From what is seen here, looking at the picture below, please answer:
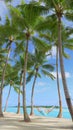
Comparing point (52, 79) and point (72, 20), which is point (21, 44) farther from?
point (52, 79)

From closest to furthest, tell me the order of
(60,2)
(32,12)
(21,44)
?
1. (60,2)
2. (32,12)
3. (21,44)

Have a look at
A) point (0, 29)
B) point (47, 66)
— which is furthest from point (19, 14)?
point (47, 66)

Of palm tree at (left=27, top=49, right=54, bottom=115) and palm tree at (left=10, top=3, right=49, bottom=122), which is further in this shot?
palm tree at (left=27, top=49, right=54, bottom=115)

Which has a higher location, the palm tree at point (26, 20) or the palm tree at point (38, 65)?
the palm tree at point (26, 20)

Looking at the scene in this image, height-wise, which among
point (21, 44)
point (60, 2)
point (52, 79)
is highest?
point (60, 2)

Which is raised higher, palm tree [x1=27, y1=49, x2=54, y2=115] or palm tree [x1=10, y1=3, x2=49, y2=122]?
palm tree [x1=10, y1=3, x2=49, y2=122]

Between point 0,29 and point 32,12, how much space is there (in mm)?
5716

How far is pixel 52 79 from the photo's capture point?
40625 mm

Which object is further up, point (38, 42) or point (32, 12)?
point (32, 12)

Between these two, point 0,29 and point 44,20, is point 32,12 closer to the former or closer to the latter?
point 44,20

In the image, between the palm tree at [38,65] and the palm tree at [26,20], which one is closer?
the palm tree at [26,20]

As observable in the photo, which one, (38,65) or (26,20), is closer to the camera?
(26,20)

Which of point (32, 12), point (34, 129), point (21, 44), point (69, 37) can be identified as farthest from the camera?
point (69, 37)

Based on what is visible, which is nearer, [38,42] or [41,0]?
[41,0]
